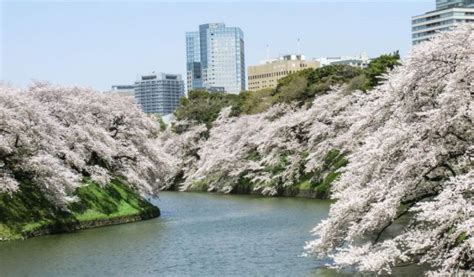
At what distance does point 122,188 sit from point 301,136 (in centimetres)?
2000

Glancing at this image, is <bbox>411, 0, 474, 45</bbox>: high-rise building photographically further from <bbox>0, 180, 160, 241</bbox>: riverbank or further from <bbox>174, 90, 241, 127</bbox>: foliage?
<bbox>0, 180, 160, 241</bbox>: riverbank

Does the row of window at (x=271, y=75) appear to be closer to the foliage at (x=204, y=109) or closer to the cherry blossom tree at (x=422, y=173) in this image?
the foliage at (x=204, y=109)

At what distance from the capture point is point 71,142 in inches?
1492

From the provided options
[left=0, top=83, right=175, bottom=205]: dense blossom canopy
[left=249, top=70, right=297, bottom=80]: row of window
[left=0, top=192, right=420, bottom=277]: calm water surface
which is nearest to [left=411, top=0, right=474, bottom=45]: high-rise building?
[left=249, top=70, right=297, bottom=80]: row of window

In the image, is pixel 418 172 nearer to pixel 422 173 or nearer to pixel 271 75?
pixel 422 173

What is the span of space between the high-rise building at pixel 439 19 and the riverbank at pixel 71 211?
107 meters

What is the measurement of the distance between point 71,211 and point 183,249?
415 inches

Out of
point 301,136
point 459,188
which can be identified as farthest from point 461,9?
point 459,188

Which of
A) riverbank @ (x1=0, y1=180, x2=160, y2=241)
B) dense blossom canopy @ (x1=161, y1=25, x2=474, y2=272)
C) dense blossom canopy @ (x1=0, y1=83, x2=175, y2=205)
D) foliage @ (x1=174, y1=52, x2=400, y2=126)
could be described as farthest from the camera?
foliage @ (x1=174, y1=52, x2=400, y2=126)

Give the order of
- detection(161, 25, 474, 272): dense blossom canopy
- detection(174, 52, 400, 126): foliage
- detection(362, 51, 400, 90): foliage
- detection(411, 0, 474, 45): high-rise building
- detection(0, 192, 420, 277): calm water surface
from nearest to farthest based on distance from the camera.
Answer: detection(161, 25, 474, 272): dense blossom canopy
detection(0, 192, 420, 277): calm water surface
detection(362, 51, 400, 90): foliage
detection(174, 52, 400, 126): foliage
detection(411, 0, 474, 45): high-rise building

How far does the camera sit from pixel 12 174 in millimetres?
32281

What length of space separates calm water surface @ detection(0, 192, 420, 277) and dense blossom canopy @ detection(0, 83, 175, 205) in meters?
3.00

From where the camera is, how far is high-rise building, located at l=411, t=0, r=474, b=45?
141 m

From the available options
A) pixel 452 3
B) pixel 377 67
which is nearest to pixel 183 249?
pixel 377 67
